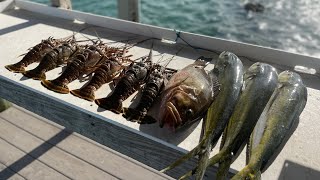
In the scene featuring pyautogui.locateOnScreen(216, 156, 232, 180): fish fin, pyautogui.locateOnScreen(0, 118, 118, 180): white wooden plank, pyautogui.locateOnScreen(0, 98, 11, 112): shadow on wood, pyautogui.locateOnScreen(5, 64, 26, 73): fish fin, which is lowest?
pyautogui.locateOnScreen(0, 118, 118, 180): white wooden plank

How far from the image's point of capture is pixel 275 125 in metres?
2.54

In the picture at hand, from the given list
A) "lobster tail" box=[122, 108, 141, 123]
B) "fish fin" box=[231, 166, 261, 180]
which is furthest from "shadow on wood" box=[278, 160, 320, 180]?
"lobster tail" box=[122, 108, 141, 123]

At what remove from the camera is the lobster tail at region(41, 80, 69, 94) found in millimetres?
3342

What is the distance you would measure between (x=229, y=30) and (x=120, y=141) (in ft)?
31.3

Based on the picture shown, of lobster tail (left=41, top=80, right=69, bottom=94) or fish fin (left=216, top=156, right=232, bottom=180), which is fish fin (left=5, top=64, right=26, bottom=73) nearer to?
lobster tail (left=41, top=80, right=69, bottom=94)

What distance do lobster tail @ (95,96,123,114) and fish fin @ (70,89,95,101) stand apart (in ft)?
0.31

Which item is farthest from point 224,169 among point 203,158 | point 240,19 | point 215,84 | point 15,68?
point 240,19

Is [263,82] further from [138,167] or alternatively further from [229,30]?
[229,30]

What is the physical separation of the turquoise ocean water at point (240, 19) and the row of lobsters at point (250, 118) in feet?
27.7

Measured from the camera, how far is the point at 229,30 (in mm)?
11773

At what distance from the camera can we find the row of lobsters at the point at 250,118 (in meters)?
2.39

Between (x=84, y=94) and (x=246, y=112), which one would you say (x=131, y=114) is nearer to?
(x=84, y=94)

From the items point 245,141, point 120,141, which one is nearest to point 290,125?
point 245,141

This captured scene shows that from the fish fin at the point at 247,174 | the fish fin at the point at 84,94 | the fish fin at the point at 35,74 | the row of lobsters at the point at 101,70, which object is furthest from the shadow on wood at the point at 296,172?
the fish fin at the point at 35,74
